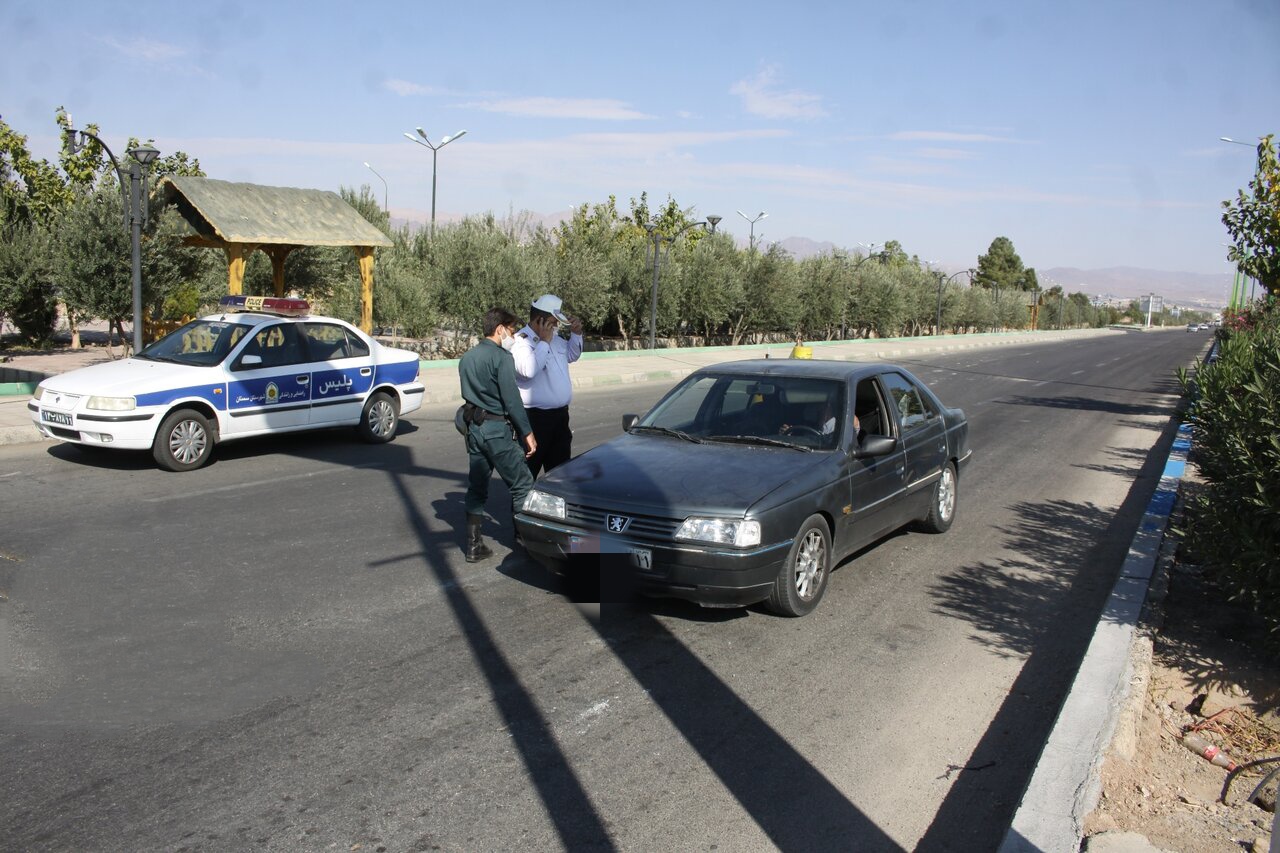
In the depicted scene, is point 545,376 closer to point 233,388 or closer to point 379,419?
point 233,388

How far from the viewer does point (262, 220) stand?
800 inches

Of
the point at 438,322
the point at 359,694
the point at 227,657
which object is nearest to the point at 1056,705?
the point at 359,694

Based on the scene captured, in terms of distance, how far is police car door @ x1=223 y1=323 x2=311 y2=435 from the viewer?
34.2ft

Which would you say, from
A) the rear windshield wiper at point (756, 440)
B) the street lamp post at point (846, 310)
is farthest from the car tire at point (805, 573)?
the street lamp post at point (846, 310)

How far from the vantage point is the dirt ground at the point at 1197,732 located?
3.69 metres

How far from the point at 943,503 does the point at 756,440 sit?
95.9 inches

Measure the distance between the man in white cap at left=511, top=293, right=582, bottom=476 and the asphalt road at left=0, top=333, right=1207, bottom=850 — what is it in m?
0.84

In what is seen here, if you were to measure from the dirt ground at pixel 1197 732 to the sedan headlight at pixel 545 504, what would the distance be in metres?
3.06

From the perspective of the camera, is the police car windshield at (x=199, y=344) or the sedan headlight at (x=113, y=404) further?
the police car windshield at (x=199, y=344)

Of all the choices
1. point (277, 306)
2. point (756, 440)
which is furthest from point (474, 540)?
point (277, 306)

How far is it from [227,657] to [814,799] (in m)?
3.03

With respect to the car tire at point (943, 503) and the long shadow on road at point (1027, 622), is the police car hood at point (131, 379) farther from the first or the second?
the long shadow on road at point (1027, 622)

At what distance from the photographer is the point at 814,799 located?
385 cm

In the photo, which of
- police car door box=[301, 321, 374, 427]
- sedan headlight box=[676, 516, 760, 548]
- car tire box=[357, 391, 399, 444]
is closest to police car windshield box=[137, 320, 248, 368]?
police car door box=[301, 321, 374, 427]
